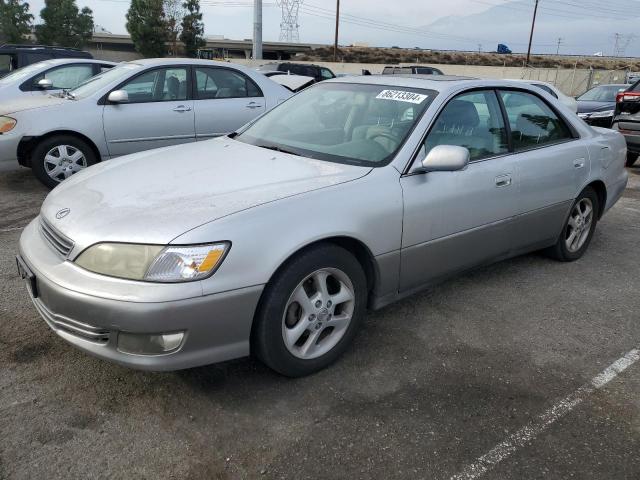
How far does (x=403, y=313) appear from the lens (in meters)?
3.62

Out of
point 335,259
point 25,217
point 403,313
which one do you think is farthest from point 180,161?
point 25,217

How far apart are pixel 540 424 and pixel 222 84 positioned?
575 cm

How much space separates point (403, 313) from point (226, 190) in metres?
1.57

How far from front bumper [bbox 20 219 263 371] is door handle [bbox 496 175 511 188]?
6.38 feet

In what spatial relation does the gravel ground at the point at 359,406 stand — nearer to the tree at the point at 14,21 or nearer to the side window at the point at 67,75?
the side window at the point at 67,75

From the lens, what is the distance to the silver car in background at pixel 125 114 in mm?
6023

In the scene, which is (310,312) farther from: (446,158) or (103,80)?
(103,80)

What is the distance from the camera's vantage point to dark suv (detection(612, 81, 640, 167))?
8641mm

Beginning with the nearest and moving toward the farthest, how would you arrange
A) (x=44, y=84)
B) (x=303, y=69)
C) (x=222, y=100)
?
(x=222, y=100) < (x=44, y=84) < (x=303, y=69)

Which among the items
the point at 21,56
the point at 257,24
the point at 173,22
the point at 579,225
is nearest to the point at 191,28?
the point at 173,22

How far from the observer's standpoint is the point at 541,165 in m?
3.96

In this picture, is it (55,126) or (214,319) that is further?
(55,126)

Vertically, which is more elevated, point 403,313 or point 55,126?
point 55,126

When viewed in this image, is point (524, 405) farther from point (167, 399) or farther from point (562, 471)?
point (167, 399)
